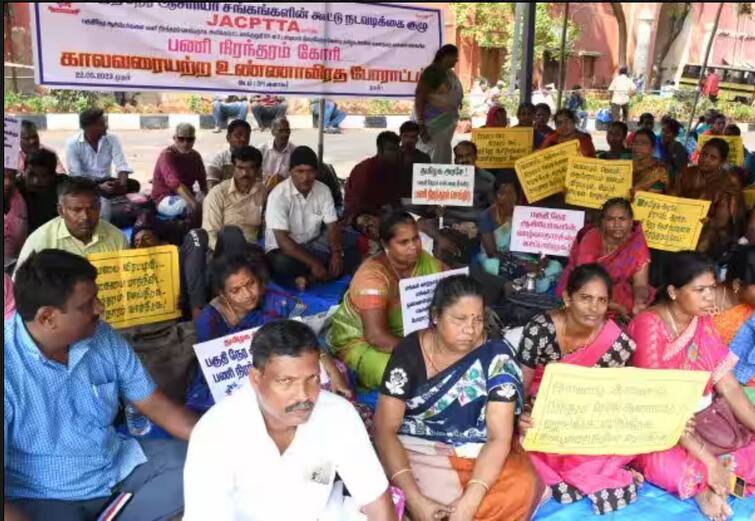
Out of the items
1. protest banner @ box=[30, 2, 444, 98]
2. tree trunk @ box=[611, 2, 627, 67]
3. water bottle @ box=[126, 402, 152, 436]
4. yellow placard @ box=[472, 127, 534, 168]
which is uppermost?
tree trunk @ box=[611, 2, 627, 67]

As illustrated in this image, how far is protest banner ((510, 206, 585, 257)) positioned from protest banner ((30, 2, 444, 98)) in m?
2.34

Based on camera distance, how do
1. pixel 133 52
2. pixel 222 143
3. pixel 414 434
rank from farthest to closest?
1. pixel 222 143
2. pixel 133 52
3. pixel 414 434

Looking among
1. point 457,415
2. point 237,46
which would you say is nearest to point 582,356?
point 457,415

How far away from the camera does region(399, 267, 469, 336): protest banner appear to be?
134 inches

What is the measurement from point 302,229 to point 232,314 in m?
2.01

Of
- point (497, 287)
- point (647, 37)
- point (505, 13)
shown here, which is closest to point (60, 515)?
point (497, 287)

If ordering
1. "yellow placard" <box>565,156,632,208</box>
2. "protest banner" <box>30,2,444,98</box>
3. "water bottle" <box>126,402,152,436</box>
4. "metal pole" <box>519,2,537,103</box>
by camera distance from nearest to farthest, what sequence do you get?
"water bottle" <box>126,402,152,436</box>
"protest banner" <box>30,2,444,98</box>
"yellow placard" <box>565,156,632,208</box>
"metal pole" <box>519,2,537,103</box>

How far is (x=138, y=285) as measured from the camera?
3.37m

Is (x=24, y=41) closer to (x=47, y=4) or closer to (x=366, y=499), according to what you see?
(x=47, y=4)

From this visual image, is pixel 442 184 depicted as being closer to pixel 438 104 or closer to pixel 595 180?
pixel 595 180

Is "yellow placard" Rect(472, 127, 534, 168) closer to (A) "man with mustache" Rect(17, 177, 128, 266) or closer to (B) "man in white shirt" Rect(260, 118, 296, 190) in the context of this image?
(B) "man in white shirt" Rect(260, 118, 296, 190)

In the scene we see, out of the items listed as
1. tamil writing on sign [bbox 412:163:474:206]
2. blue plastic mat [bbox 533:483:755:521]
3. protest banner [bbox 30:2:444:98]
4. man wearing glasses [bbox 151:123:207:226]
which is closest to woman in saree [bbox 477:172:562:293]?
tamil writing on sign [bbox 412:163:474:206]

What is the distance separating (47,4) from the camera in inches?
184

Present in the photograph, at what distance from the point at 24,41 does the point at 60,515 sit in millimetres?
16816
